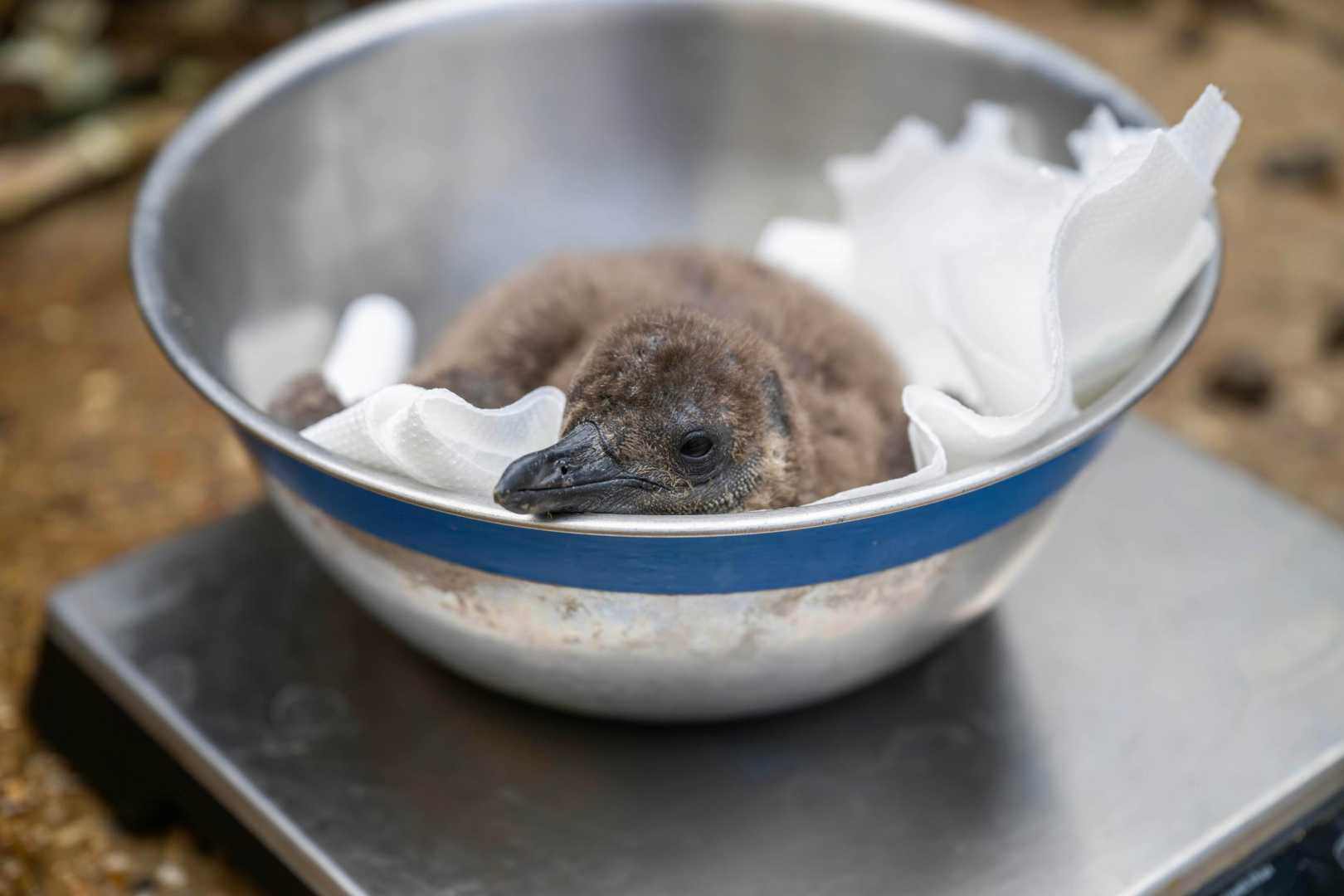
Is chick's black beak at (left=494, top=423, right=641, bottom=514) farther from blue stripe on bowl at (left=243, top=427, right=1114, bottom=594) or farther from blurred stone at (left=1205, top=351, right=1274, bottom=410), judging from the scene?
blurred stone at (left=1205, top=351, right=1274, bottom=410)

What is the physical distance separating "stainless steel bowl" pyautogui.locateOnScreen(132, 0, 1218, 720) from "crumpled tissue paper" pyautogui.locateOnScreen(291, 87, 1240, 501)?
5cm

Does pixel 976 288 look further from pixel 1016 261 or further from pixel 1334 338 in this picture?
pixel 1334 338

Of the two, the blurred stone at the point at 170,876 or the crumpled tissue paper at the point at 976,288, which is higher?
the crumpled tissue paper at the point at 976,288

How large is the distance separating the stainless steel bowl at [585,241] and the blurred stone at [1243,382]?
0.92 meters

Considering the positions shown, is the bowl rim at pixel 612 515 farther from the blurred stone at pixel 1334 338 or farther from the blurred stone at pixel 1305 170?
the blurred stone at pixel 1305 170

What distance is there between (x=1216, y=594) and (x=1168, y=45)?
2.23 meters

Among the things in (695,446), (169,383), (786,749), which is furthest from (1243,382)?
(169,383)

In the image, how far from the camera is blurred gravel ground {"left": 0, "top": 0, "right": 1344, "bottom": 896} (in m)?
1.48

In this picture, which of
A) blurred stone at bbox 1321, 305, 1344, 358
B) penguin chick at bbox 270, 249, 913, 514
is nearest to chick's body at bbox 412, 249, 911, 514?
penguin chick at bbox 270, 249, 913, 514

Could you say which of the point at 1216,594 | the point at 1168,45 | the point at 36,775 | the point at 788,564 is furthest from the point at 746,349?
the point at 1168,45

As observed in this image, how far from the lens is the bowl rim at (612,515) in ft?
3.11

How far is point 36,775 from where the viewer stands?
1512 mm

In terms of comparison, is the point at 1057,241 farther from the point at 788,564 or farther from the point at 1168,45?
the point at 1168,45

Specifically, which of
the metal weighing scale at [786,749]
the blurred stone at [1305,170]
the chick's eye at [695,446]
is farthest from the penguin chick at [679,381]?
the blurred stone at [1305,170]
